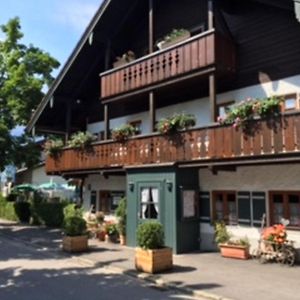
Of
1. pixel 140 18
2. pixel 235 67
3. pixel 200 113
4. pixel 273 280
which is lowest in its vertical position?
pixel 273 280

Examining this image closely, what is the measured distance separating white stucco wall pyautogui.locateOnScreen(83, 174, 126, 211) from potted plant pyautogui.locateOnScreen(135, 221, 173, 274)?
8.66 metres

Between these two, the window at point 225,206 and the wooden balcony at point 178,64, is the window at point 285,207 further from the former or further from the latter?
the wooden balcony at point 178,64

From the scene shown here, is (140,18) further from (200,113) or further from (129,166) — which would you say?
Answer: (129,166)

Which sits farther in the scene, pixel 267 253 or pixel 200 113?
pixel 200 113

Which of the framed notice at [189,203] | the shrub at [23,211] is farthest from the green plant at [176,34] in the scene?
the shrub at [23,211]

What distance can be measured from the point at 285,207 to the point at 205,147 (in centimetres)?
301

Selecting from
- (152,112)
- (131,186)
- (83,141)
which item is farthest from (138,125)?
(131,186)

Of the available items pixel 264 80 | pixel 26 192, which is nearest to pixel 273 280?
pixel 264 80

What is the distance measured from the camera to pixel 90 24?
20500mm

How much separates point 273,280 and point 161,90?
9.22 meters

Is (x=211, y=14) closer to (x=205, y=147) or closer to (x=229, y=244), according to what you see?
(x=205, y=147)

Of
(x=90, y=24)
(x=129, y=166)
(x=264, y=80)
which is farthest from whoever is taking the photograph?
(x=90, y=24)

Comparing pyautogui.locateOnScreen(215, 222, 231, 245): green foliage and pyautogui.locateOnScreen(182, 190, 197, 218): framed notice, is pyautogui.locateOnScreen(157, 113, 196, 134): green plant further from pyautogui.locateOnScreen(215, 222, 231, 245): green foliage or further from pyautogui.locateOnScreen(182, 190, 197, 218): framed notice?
pyautogui.locateOnScreen(215, 222, 231, 245): green foliage

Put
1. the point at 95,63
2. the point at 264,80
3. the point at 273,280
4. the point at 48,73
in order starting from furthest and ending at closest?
the point at 48,73 → the point at 95,63 → the point at 264,80 → the point at 273,280
